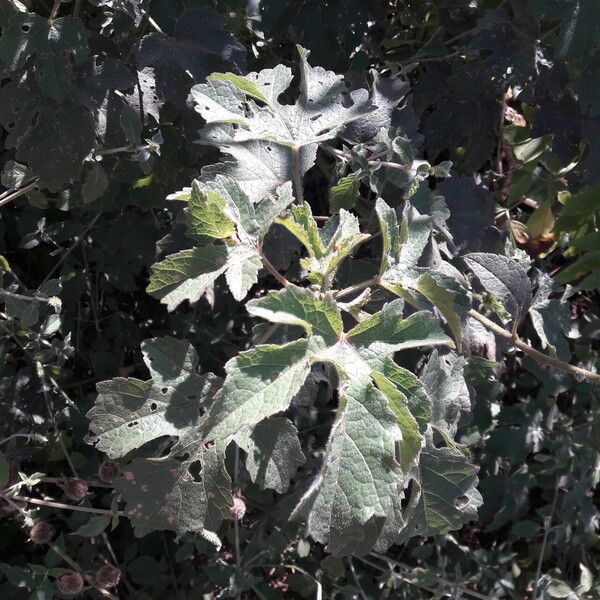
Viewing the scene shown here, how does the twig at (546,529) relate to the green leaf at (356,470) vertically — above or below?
below

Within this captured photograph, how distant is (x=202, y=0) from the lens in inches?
60.3

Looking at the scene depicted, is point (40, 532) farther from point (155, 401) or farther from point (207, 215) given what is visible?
point (207, 215)

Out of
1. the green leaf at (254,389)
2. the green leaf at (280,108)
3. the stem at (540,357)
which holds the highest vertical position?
the green leaf at (280,108)

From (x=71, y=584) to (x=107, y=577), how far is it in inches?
2.8

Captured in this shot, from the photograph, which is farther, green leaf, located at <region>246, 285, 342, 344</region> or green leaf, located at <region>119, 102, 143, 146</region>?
green leaf, located at <region>119, 102, 143, 146</region>

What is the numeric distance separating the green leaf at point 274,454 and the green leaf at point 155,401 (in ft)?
0.32

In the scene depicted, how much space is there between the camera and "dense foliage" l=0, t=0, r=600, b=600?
1.07 metres

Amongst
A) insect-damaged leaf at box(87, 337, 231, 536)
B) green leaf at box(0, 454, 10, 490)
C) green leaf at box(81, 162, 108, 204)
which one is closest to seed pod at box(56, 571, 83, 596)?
green leaf at box(0, 454, 10, 490)

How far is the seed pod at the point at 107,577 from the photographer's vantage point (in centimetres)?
161

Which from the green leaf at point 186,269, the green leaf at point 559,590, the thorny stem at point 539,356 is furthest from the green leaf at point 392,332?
the green leaf at point 559,590

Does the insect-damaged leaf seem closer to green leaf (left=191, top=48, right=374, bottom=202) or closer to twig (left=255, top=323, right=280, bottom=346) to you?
twig (left=255, top=323, right=280, bottom=346)

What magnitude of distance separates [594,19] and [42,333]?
4.04 ft

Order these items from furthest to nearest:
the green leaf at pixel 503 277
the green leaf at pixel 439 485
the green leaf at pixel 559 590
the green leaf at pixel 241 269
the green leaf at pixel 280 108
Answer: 1. the green leaf at pixel 559 590
2. the green leaf at pixel 503 277
3. the green leaf at pixel 280 108
4. the green leaf at pixel 439 485
5. the green leaf at pixel 241 269

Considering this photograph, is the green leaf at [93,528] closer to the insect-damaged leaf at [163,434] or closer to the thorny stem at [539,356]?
the insect-damaged leaf at [163,434]
